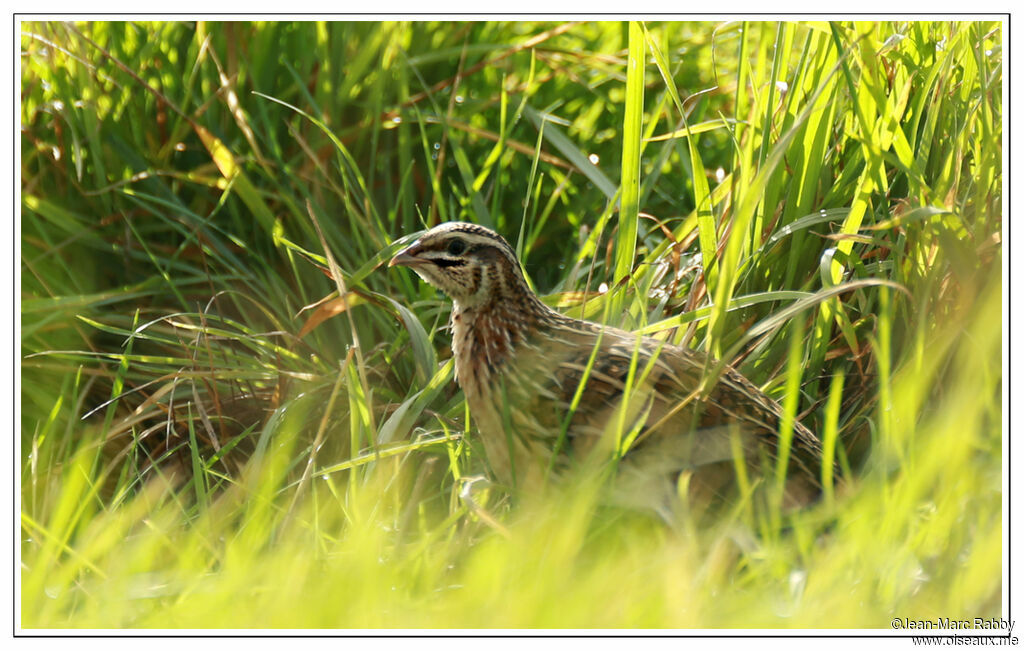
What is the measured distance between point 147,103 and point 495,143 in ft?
4.51

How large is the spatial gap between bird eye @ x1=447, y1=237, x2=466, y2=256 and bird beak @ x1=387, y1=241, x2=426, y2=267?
0.08m

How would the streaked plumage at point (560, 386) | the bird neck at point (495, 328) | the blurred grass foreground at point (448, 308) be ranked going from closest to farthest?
the blurred grass foreground at point (448, 308) < the streaked plumage at point (560, 386) < the bird neck at point (495, 328)

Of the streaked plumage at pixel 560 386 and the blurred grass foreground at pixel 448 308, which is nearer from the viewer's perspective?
the blurred grass foreground at pixel 448 308

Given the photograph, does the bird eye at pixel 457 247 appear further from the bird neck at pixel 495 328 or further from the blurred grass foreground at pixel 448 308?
the blurred grass foreground at pixel 448 308

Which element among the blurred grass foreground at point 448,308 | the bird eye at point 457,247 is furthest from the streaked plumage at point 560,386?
the blurred grass foreground at point 448,308

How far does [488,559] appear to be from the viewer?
2.36 meters

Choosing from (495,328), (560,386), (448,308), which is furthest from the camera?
(448,308)

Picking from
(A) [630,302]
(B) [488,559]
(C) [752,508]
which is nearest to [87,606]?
(B) [488,559]

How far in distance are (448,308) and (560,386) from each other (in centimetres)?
96

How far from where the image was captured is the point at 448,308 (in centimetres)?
360

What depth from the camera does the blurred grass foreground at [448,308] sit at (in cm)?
232

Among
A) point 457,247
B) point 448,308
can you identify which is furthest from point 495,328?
point 448,308

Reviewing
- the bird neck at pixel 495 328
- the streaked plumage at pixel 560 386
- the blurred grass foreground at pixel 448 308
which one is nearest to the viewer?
the blurred grass foreground at pixel 448 308

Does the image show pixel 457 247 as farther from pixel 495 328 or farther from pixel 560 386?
pixel 560 386
